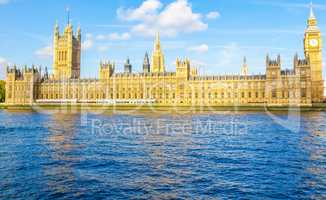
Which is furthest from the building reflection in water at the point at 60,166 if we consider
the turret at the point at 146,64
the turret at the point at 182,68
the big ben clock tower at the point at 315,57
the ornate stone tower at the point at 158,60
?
the turret at the point at 146,64

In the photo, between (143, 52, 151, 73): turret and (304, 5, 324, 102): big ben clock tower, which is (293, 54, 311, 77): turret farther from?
(143, 52, 151, 73): turret

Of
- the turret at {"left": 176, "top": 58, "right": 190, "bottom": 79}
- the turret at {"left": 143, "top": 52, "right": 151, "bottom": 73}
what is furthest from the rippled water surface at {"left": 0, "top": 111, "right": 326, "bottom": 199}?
the turret at {"left": 143, "top": 52, "right": 151, "bottom": 73}

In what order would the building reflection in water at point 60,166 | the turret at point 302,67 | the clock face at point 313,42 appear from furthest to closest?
the clock face at point 313,42
the turret at point 302,67
the building reflection in water at point 60,166

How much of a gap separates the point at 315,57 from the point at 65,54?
340 feet

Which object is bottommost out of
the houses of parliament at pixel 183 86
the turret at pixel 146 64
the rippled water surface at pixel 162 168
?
the rippled water surface at pixel 162 168

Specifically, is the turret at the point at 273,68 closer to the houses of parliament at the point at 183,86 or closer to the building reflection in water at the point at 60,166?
the houses of parliament at the point at 183,86

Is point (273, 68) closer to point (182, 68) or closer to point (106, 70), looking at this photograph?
point (182, 68)

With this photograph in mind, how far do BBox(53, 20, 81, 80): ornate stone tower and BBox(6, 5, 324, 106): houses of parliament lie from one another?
5.57 meters

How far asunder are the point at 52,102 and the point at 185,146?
114 meters

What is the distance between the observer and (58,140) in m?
31.2

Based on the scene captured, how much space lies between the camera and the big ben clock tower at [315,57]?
387 ft

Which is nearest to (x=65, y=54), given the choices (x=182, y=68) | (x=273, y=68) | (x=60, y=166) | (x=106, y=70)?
(x=106, y=70)

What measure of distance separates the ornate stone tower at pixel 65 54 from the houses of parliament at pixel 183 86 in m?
5.57

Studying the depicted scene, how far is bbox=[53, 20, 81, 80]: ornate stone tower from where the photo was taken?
6048 inches
